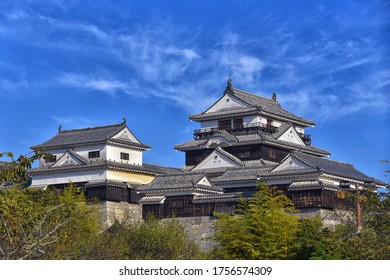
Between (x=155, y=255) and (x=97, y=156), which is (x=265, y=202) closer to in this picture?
(x=155, y=255)

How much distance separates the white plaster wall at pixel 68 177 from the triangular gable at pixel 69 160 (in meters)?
0.60

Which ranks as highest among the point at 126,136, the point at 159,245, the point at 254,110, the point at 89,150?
the point at 254,110

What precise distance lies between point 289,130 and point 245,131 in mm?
2743

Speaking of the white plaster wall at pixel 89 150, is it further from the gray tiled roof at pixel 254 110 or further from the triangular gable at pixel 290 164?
the triangular gable at pixel 290 164

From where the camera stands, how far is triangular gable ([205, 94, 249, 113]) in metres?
47.2

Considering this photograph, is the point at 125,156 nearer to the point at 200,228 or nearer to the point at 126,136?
the point at 126,136

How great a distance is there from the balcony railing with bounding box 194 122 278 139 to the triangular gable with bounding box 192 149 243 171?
320 cm

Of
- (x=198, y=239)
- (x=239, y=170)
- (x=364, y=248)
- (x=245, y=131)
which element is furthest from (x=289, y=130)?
Answer: (x=364, y=248)

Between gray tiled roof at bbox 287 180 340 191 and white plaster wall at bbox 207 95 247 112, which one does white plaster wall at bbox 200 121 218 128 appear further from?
gray tiled roof at bbox 287 180 340 191

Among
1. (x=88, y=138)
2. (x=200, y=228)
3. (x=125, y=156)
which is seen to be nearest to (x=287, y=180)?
(x=200, y=228)

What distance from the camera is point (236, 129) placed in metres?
46.2

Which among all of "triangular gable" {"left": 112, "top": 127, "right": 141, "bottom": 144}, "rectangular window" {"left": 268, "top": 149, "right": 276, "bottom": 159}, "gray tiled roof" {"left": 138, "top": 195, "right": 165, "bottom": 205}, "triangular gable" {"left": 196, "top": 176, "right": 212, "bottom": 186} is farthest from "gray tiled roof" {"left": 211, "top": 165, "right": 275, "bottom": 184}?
"triangular gable" {"left": 112, "top": 127, "right": 141, "bottom": 144}

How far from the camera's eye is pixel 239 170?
41312mm

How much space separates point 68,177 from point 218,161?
8603 millimetres
